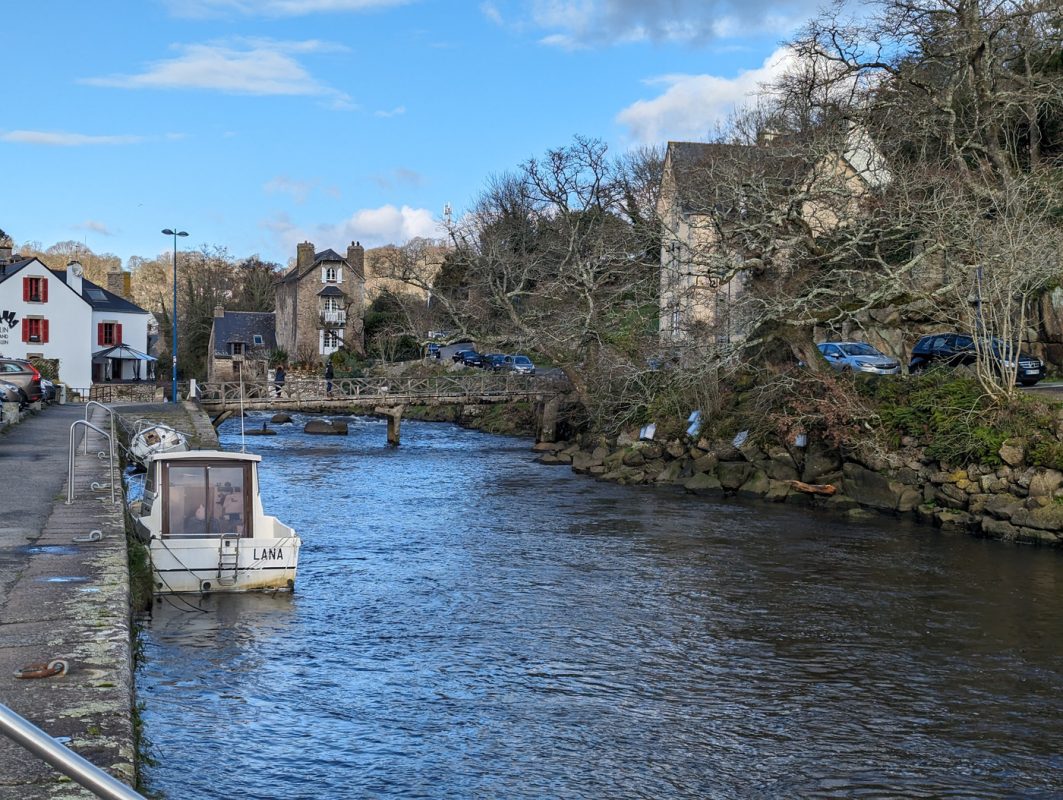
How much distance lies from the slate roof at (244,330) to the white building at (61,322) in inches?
434

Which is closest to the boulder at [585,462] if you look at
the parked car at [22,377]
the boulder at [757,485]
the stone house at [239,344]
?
the boulder at [757,485]

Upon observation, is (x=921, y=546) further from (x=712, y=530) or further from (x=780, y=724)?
(x=780, y=724)

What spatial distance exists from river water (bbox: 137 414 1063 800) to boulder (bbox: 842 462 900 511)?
2849mm

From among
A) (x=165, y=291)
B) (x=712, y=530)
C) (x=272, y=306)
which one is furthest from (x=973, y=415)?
(x=165, y=291)

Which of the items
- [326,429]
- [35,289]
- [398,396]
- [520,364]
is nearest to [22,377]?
[398,396]

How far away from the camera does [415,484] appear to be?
3744cm

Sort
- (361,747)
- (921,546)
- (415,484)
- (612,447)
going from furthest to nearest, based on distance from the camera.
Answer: (612,447)
(415,484)
(921,546)
(361,747)

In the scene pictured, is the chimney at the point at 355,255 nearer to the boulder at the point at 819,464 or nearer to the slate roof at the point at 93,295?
the slate roof at the point at 93,295

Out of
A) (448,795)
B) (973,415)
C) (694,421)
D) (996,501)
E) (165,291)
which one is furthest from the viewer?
(165,291)

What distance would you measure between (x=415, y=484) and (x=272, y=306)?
72.8 meters

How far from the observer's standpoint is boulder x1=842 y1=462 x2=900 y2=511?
30.7 meters

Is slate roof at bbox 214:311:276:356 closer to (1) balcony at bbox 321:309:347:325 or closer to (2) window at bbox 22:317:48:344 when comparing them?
(1) balcony at bbox 321:309:347:325

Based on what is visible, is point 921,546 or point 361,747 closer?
point 361,747

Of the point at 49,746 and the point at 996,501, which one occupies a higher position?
the point at 49,746
